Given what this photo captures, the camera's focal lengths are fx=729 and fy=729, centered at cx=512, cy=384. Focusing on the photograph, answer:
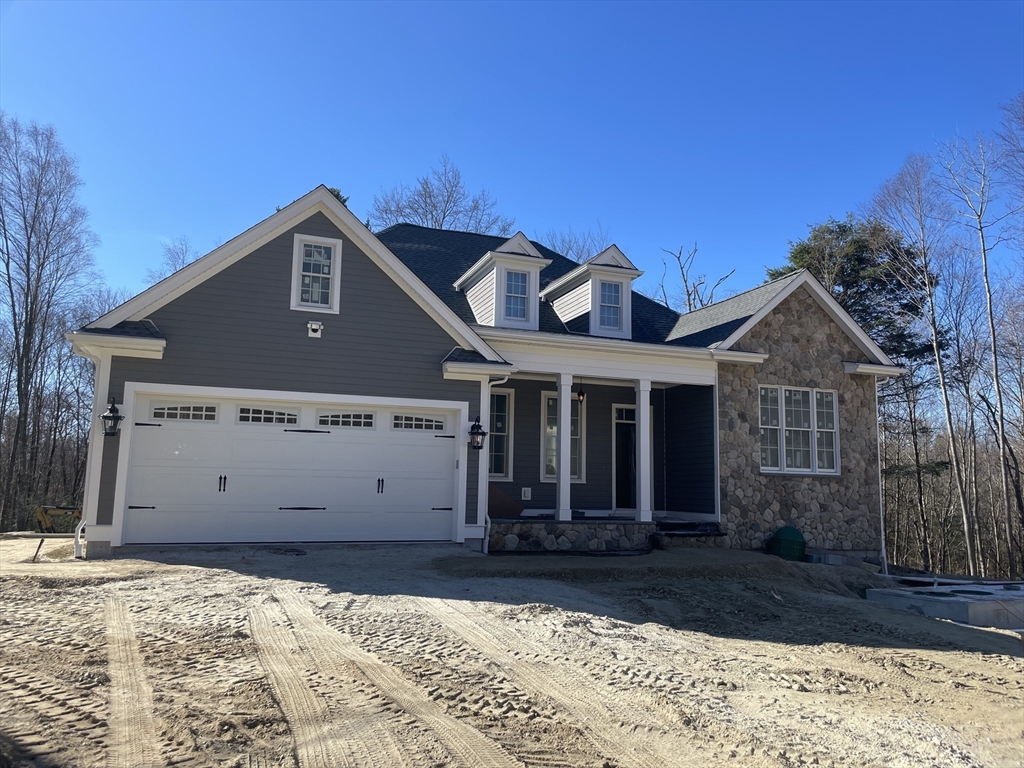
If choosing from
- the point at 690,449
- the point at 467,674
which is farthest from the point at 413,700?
the point at 690,449

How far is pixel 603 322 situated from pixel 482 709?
1120cm

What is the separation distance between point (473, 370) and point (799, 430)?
741cm

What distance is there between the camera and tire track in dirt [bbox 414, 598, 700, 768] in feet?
13.3

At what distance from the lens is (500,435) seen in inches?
603

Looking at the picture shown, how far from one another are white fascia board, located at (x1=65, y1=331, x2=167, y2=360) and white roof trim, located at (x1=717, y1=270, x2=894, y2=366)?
10483mm

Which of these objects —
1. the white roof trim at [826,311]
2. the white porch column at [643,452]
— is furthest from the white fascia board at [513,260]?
the white roof trim at [826,311]

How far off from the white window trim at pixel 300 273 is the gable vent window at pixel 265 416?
1708 mm

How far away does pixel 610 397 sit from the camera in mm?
16328

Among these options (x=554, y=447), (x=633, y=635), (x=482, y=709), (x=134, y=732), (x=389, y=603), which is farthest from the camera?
(x=554, y=447)

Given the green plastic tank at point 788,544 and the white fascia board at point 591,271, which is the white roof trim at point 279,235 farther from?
the green plastic tank at point 788,544

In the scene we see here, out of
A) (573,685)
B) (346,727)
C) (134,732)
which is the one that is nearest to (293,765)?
(346,727)

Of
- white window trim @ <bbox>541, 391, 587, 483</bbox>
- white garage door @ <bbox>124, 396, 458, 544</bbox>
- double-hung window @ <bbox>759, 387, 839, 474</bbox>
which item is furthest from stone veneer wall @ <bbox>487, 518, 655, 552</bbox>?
double-hung window @ <bbox>759, 387, 839, 474</bbox>

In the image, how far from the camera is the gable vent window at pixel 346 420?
1196cm

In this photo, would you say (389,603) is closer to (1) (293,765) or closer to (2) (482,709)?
(2) (482,709)
